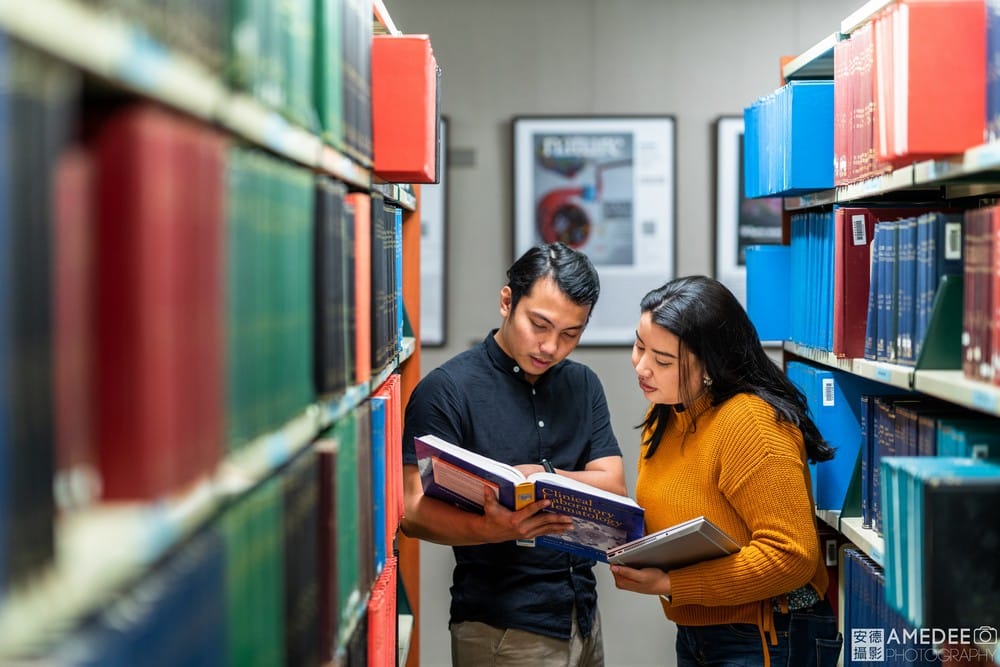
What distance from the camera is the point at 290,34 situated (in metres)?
1.07

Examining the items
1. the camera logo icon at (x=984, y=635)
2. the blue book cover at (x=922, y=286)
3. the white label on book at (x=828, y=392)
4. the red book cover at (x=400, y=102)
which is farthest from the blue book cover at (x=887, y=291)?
the red book cover at (x=400, y=102)

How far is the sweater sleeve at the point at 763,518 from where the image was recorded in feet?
6.52

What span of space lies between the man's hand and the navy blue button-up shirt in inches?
9.1

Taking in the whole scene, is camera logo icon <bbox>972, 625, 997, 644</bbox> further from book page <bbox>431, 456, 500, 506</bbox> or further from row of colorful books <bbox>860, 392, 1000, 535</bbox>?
book page <bbox>431, 456, 500, 506</bbox>

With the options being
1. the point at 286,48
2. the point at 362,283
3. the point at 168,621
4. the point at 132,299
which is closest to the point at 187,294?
the point at 132,299

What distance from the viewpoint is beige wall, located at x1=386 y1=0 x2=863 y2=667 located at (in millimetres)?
4004

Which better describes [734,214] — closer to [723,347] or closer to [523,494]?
[723,347]

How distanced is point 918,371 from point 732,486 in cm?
45

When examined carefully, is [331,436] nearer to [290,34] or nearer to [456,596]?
[290,34]

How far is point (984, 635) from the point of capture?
5.35 feet

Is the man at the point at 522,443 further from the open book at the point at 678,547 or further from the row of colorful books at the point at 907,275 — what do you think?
the row of colorful books at the point at 907,275

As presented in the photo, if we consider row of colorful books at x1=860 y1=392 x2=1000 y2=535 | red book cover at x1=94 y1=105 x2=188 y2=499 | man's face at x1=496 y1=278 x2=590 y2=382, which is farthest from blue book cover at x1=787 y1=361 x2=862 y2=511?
red book cover at x1=94 y1=105 x2=188 y2=499

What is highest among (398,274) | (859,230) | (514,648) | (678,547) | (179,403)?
(859,230)

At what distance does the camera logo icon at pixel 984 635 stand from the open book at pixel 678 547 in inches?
19.5
